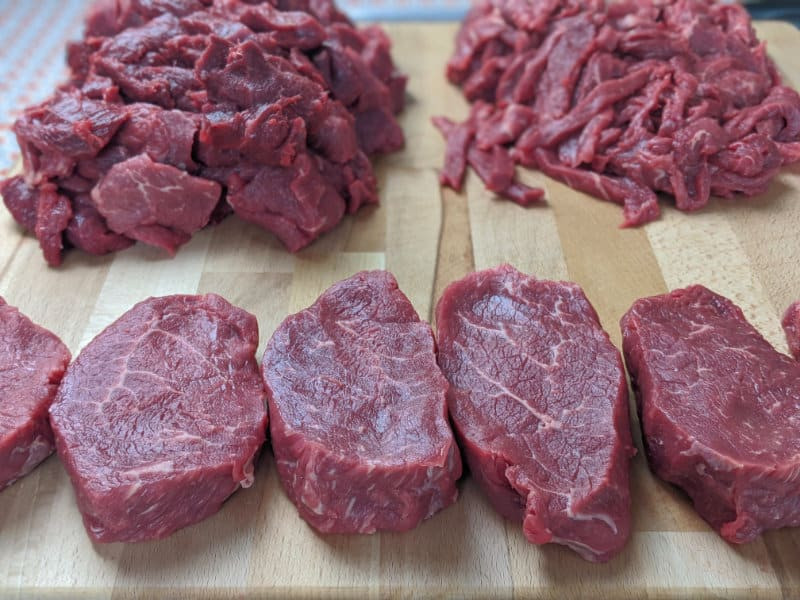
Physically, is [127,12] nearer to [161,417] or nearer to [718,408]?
[161,417]

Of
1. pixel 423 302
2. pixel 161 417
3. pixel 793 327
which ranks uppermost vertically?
pixel 793 327

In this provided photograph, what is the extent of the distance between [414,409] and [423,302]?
100 centimetres

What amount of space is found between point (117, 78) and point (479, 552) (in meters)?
3.44

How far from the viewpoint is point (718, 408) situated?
10.2 ft

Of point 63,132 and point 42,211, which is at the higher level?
point 63,132

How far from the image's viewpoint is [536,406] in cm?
319

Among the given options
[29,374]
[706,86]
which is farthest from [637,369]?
[29,374]

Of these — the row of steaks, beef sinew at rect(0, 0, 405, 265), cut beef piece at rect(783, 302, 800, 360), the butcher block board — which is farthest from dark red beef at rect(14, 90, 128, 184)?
cut beef piece at rect(783, 302, 800, 360)

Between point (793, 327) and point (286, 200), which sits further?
point (286, 200)

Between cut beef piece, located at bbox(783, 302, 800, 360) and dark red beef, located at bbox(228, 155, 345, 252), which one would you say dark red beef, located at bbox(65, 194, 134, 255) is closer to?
dark red beef, located at bbox(228, 155, 345, 252)

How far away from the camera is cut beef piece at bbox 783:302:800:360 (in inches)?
143

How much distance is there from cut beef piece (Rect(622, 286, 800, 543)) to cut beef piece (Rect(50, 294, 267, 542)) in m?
→ 1.74

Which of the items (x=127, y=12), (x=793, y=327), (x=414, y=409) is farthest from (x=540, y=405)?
(x=127, y=12)

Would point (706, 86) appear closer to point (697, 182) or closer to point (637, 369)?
point (697, 182)
